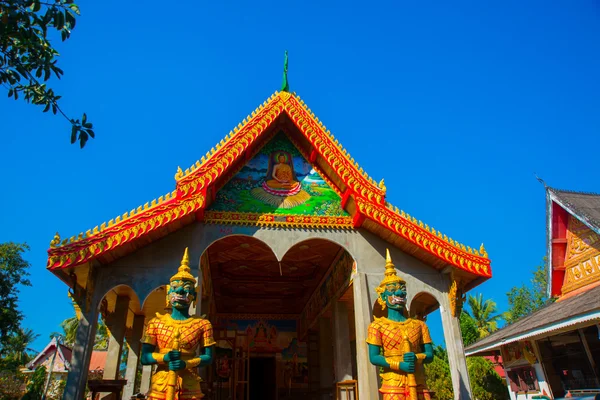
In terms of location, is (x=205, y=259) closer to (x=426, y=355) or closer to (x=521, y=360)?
(x=426, y=355)

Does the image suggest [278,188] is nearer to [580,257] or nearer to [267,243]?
[267,243]

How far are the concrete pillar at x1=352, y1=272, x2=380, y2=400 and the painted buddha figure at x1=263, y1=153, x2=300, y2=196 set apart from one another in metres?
2.46

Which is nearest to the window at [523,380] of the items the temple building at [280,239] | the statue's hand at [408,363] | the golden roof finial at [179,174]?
the temple building at [280,239]

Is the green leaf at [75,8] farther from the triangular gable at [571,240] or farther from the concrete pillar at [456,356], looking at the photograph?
the triangular gable at [571,240]

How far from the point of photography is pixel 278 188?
909cm

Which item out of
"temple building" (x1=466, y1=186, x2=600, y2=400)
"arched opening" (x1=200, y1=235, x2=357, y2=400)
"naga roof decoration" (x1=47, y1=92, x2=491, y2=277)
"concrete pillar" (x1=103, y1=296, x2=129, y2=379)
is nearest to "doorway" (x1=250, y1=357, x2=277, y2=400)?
"arched opening" (x1=200, y1=235, x2=357, y2=400)

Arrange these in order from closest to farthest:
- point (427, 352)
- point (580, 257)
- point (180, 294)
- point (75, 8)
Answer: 1. point (75, 8)
2. point (180, 294)
3. point (427, 352)
4. point (580, 257)

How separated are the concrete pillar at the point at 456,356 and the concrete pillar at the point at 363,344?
1.67m

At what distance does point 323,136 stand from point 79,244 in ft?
17.8

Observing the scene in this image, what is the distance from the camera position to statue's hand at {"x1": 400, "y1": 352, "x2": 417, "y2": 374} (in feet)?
18.6

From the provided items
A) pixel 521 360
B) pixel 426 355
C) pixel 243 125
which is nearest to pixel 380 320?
pixel 426 355

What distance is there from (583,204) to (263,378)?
12964 mm

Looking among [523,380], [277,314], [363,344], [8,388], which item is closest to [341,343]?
[363,344]

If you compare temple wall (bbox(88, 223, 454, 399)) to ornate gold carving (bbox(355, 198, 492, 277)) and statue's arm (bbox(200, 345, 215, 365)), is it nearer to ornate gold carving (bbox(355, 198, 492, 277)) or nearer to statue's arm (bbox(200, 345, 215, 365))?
ornate gold carving (bbox(355, 198, 492, 277))
